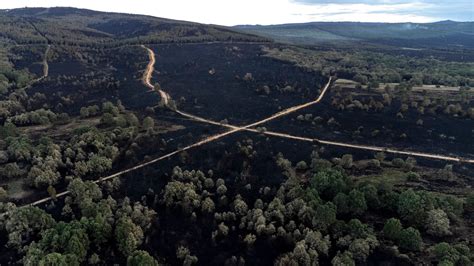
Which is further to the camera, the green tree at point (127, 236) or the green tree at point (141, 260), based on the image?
the green tree at point (127, 236)

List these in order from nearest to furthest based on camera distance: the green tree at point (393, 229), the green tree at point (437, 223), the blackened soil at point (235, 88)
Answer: the green tree at point (393, 229) → the green tree at point (437, 223) → the blackened soil at point (235, 88)

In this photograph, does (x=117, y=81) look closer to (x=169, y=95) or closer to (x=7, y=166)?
Result: (x=169, y=95)

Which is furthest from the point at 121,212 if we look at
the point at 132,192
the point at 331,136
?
the point at 331,136

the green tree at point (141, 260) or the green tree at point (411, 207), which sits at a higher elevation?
the green tree at point (411, 207)

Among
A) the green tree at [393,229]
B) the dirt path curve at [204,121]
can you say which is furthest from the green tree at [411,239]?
the dirt path curve at [204,121]

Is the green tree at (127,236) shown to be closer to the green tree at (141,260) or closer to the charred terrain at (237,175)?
the charred terrain at (237,175)

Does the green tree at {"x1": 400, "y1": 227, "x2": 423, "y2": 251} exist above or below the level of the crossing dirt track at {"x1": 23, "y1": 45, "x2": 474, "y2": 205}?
below

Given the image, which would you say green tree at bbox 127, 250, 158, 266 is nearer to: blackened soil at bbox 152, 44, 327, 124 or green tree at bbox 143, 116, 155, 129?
green tree at bbox 143, 116, 155, 129

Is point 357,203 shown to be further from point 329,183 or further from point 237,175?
point 237,175

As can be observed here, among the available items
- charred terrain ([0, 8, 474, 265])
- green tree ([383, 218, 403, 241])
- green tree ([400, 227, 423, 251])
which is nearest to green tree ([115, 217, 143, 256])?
charred terrain ([0, 8, 474, 265])
